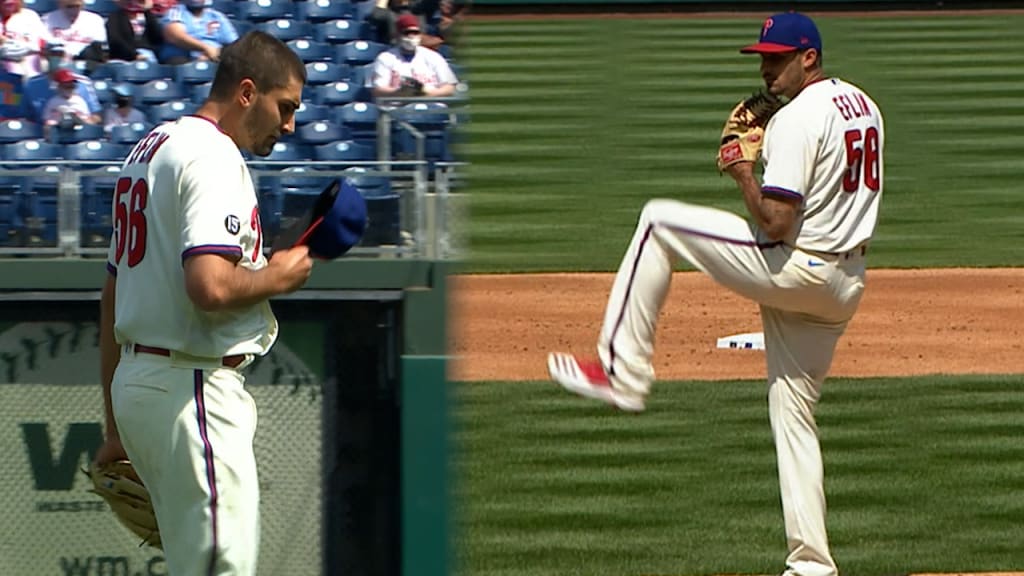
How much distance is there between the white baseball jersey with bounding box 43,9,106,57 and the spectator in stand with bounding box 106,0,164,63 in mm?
64

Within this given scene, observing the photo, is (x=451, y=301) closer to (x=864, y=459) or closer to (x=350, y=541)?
(x=350, y=541)

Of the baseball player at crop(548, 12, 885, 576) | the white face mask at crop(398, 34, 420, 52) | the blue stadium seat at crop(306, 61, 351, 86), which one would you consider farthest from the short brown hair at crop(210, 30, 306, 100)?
the blue stadium seat at crop(306, 61, 351, 86)

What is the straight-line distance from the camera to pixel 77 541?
4.90 meters

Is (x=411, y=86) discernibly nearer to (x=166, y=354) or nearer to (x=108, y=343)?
(x=108, y=343)

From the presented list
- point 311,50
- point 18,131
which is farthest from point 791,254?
point 311,50

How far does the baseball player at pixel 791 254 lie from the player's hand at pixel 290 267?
168cm

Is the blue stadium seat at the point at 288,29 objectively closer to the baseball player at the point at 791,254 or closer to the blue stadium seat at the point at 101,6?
the blue stadium seat at the point at 101,6

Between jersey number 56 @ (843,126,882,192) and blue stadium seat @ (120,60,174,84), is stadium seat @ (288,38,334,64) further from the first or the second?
jersey number 56 @ (843,126,882,192)

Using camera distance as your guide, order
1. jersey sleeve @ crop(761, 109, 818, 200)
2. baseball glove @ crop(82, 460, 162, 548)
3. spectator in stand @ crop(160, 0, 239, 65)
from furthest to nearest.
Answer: spectator in stand @ crop(160, 0, 239, 65)
jersey sleeve @ crop(761, 109, 818, 200)
baseball glove @ crop(82, 460, 162, 548)

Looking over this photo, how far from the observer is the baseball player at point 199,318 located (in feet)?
10.9

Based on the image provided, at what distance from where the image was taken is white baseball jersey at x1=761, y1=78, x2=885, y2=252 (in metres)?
4.71

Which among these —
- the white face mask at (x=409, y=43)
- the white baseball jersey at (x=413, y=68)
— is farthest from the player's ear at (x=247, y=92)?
the white face mask at (x=409, y=43)

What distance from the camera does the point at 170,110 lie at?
7676 mm

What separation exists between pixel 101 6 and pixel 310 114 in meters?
1.87
